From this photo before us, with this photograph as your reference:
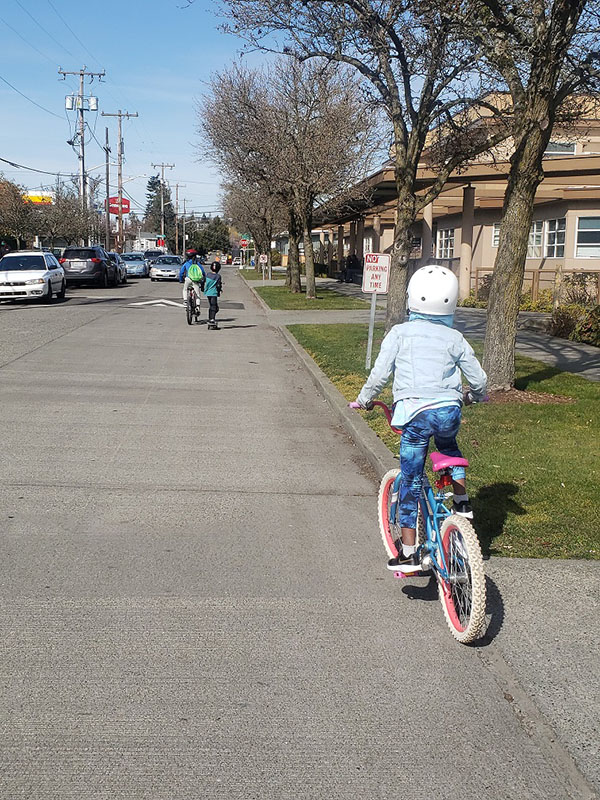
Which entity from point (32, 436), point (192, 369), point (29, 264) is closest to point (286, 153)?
point (29, 264)

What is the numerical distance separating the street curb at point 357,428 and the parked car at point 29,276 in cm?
1468

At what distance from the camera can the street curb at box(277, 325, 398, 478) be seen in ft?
25.5

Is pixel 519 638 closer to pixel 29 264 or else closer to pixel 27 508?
pixel 27 508

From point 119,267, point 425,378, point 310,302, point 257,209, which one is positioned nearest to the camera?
point 425,378

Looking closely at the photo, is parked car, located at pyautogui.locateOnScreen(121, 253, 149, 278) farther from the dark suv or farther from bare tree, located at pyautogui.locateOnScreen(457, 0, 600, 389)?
bare tree, located at pyautogui.locateOnScreen(457, 0, 600, 389)

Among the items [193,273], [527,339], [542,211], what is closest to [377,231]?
[542,211]

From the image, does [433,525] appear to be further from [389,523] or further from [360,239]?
[360,239]

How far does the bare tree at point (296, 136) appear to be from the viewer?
28.5m

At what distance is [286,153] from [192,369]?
55.8 ft

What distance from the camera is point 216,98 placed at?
106 feet

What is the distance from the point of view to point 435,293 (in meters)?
4.64

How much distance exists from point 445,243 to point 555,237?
30.3 feet

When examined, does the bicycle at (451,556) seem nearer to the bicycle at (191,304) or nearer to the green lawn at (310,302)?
the bicycle at (191,304)

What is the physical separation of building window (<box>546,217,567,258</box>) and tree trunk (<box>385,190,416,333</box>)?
13852mm
